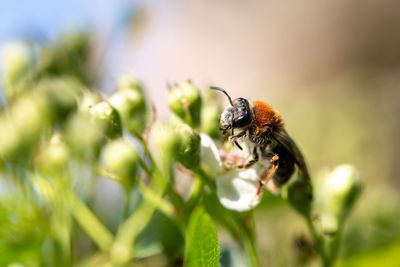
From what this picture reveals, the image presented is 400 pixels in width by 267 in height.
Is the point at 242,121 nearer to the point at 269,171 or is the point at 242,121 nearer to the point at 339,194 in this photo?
the point at 269,171

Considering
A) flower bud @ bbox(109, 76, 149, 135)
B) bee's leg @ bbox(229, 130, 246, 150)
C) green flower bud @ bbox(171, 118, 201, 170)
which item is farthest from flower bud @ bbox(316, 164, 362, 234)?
flower bud @ bbox(109, 76, 149, 135)

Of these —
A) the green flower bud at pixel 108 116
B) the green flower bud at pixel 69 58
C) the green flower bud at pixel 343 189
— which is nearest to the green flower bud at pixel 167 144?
the green flower bud at pixel 108 116

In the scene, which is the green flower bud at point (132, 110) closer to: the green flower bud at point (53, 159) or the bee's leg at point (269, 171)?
the green flower bud at point (53, 159)

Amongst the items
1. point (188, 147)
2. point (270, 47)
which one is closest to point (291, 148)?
point (188, 147)

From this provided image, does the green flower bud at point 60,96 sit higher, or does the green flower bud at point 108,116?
the green flower bud at point 108,116

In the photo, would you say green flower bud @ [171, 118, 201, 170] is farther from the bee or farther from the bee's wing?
the bee's wing

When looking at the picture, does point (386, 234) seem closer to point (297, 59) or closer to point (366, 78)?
point (366, 78)
